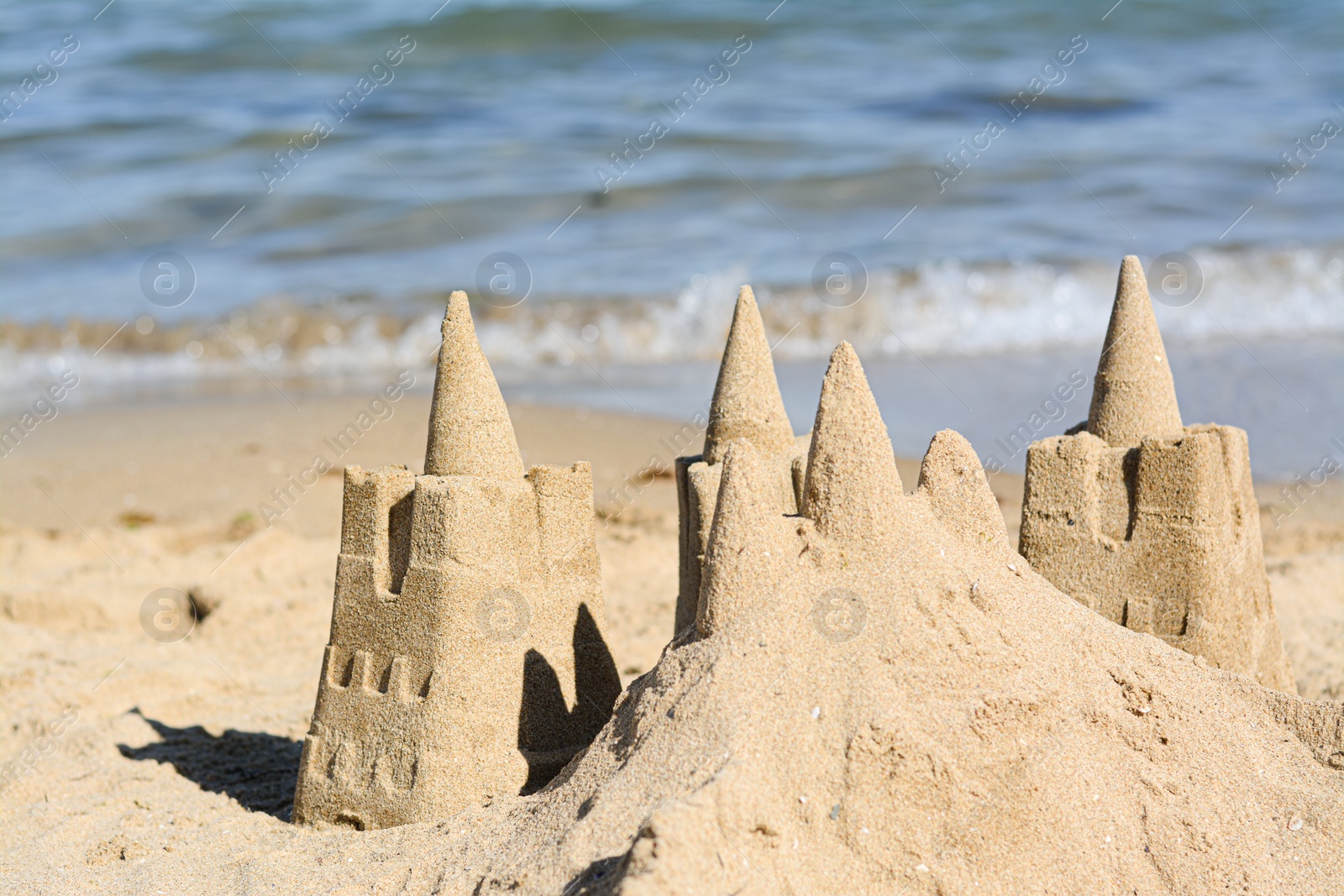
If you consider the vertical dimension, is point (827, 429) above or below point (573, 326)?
below

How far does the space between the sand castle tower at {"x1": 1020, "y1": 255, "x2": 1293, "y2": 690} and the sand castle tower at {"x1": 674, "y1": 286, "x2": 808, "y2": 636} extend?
3.64ft

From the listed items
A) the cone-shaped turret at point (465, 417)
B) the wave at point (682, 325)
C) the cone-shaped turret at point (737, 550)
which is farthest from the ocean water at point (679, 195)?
the cone-shaped turret at point (737, 550)

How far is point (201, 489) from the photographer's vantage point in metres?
11.4

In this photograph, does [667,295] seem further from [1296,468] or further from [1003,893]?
[1003,893]

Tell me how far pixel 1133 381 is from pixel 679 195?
15.5 meters

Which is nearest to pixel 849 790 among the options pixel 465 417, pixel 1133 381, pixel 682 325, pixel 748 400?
pixel 748 400

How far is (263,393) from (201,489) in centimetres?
412

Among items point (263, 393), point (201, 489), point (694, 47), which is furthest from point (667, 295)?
point (694, 47)

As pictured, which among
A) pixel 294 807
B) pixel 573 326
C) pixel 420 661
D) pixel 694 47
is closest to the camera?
pixel 420 661

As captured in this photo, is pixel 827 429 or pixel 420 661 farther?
pixel 420 661

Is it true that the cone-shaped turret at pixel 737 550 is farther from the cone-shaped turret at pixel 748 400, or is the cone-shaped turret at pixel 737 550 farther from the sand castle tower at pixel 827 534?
the cone-shaped turret at pixel 748 400

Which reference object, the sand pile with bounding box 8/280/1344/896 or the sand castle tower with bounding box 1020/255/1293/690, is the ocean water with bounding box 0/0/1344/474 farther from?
the sand pile with bounding box 8/280/1344/896

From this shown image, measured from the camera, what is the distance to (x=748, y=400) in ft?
17.9

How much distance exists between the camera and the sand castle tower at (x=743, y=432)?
526 cm
